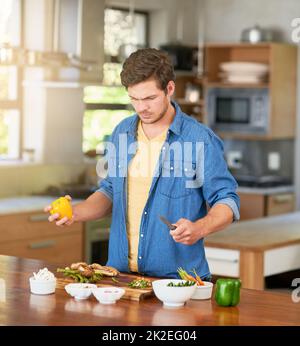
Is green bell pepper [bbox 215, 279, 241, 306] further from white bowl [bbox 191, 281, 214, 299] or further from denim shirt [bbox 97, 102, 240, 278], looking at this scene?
denim shirt [bbox 97, 102, 240, 278]

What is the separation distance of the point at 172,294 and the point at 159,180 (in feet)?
2.23

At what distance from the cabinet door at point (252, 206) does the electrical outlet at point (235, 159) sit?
786 millimetres

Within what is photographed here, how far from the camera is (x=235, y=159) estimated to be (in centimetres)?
843

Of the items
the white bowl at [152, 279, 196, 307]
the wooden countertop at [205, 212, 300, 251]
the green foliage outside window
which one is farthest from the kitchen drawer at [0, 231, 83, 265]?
the white bowl at [152, 279, 196, 307]

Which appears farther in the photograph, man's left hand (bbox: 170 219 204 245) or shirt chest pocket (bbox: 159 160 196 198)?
shirt chest pocket (bbox: 159 160 196 198)

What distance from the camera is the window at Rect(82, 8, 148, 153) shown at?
24.9 feet

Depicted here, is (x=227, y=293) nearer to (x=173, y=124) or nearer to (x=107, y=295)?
(x=107, y=295)

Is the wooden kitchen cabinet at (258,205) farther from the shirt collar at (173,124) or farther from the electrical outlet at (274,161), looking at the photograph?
the shirt collar at (173,124)

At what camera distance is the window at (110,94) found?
24.9 ft

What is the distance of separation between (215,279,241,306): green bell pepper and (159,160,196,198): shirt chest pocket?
58 cm

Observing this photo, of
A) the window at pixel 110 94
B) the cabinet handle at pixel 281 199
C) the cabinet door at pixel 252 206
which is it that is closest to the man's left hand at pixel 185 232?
the window at pixel 110 94

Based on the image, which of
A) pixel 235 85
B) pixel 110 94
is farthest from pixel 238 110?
pixel 110 94

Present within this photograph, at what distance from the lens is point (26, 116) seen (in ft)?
23.1
